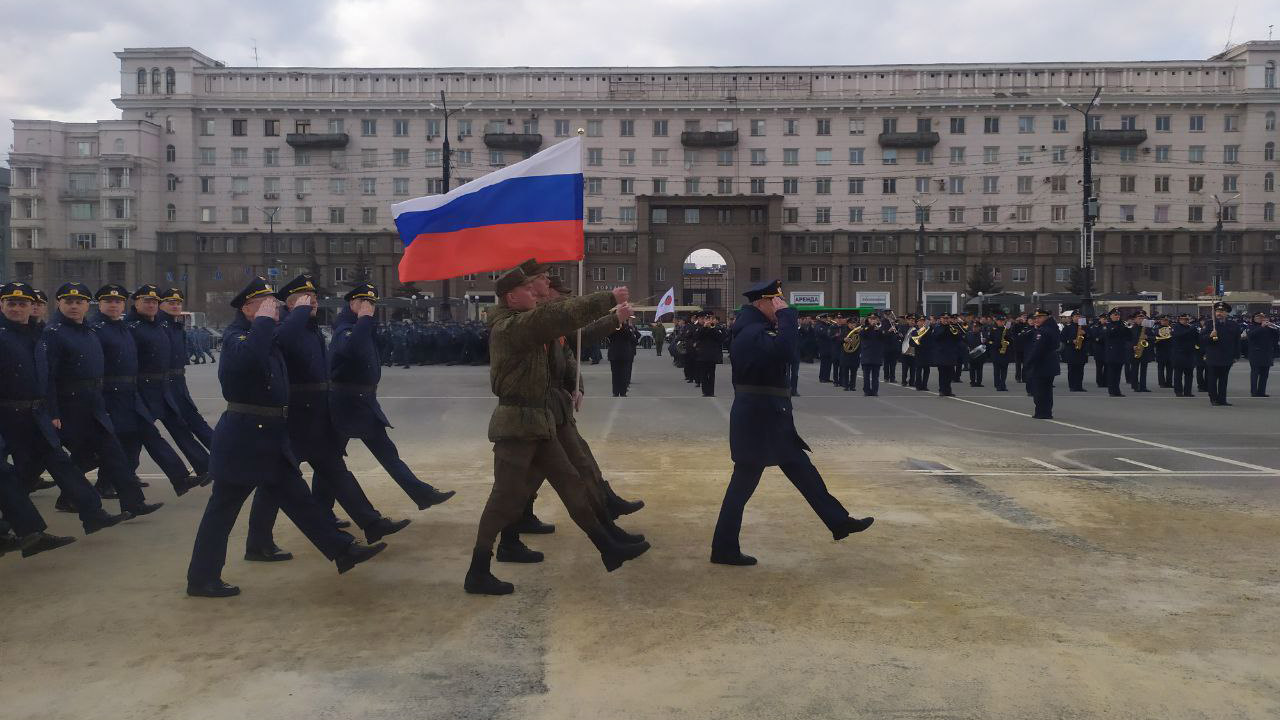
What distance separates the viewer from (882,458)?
→ 11.0 meters

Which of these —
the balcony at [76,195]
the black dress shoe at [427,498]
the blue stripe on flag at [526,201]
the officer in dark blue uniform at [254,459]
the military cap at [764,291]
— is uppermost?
the balcony at [76,195]

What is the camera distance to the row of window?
227 feet

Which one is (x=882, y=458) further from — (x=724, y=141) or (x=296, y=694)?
(x=724, y=141)

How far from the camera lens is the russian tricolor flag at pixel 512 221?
714cm

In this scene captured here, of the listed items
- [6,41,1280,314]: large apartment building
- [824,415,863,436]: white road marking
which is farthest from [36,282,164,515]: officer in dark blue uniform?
[6,41,1280,314]: large apartment building

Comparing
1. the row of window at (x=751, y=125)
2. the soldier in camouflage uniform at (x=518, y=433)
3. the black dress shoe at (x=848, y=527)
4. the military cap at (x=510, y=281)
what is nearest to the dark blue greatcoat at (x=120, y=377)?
the soldier in camouflage uniform at (x=518, y=433)

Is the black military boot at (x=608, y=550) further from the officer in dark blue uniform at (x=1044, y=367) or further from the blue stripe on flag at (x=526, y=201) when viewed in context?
the officer in dark blue uniform at (x=1044, y=367)

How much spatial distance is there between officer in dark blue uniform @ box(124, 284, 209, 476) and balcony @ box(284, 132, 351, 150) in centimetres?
6532

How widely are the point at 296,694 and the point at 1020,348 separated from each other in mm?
20565

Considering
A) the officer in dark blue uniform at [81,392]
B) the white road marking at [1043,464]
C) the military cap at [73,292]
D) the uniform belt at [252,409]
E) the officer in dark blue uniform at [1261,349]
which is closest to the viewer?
Answer: the uniform belt at [252,409]

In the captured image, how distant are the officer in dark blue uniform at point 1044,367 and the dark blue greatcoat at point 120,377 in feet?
41.1

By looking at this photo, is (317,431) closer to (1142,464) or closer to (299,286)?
(299,286)

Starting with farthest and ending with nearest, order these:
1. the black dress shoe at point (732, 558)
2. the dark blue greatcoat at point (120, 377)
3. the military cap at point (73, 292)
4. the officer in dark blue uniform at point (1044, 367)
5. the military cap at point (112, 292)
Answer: the officer in dark blue uniform at point (1044, 367)
the military cap at point (112, 292)
the dark blue greatcoat at point (120, 377)
the military cap at point (73, 292)
the black dress shoe at point (732, 558)

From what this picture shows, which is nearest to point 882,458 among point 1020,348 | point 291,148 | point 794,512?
point 794,512
